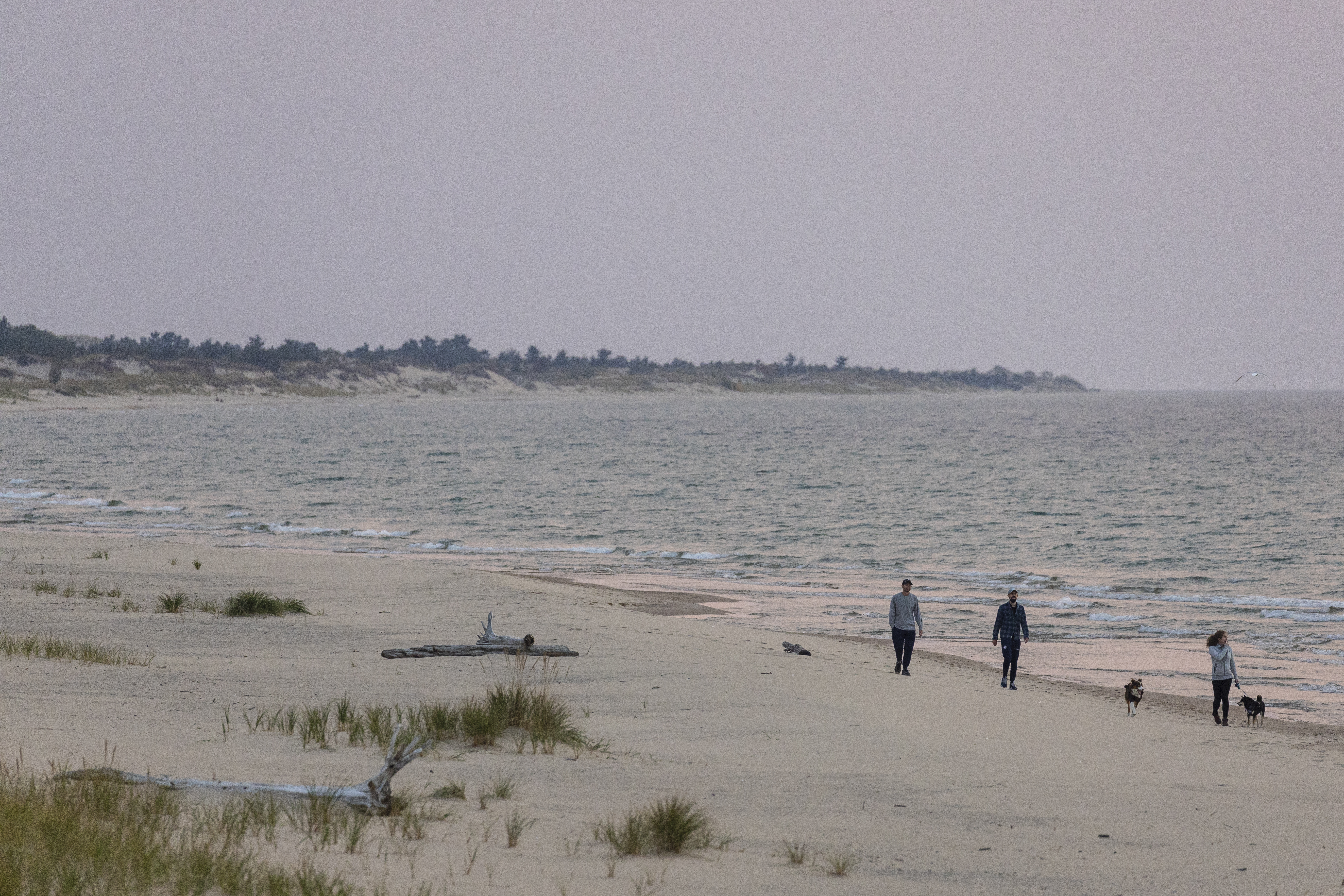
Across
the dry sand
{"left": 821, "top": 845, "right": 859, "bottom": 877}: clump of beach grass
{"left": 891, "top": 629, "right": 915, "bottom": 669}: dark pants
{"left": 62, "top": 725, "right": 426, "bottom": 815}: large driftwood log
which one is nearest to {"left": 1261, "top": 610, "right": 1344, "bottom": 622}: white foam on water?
the dry sand

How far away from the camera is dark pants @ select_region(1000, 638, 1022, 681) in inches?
647

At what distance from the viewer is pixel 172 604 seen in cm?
1756

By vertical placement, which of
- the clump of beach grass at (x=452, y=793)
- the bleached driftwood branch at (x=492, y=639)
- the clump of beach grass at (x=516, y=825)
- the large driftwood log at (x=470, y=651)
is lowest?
the large driftwood log at (x=470, y=651)

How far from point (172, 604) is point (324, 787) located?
11729 millimetres

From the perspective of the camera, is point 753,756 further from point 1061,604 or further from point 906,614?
point 1061,604

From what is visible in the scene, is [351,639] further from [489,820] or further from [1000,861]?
[1000,861]

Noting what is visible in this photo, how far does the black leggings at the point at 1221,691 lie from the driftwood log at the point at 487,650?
337 inches

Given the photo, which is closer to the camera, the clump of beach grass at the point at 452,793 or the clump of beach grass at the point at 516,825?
the clump of beach grass at the point at 516,825

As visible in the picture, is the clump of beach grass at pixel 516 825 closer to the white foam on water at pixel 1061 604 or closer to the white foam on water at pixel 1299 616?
the white foam on water at pixel 1061 604

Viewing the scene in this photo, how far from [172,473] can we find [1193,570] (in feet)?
151

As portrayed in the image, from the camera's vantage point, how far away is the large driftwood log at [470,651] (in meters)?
14.4

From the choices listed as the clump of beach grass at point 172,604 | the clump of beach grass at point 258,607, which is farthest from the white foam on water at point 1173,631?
the clump of beach grass at point 172,604

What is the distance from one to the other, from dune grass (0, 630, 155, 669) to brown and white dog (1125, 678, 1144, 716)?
40.3ft

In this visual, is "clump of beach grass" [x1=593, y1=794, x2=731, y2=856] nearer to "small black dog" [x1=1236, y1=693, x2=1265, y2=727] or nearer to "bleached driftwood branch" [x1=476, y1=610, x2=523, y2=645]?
"bleached driftwood branch" [x1=476, y1=610, x2=523, y2=645]
